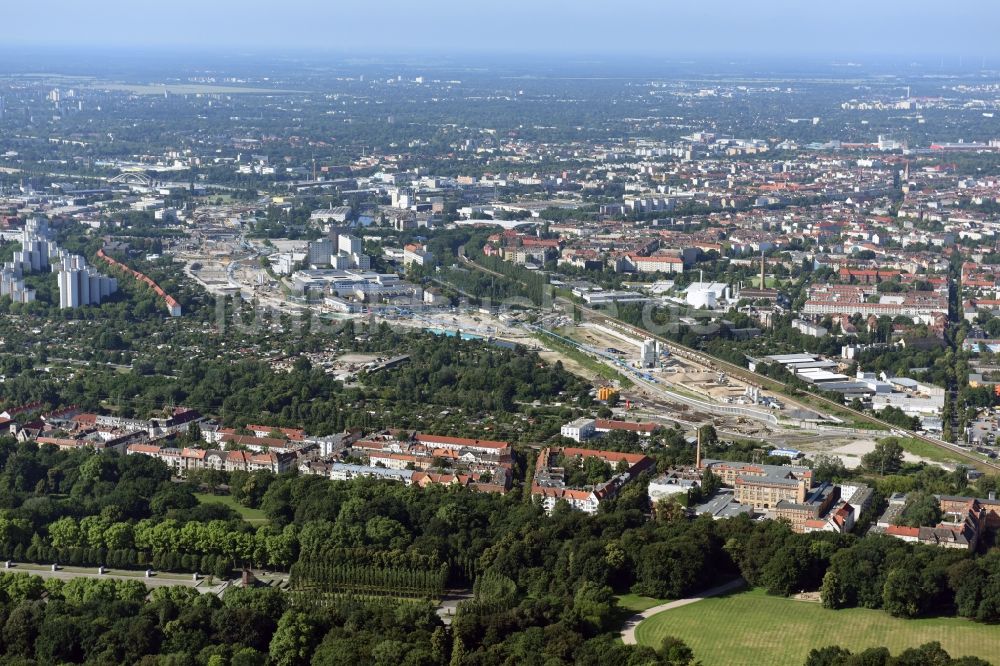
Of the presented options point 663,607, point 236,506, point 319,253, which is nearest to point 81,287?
point 319,253

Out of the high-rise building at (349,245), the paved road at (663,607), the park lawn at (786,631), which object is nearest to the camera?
the park lawn at (786,631)

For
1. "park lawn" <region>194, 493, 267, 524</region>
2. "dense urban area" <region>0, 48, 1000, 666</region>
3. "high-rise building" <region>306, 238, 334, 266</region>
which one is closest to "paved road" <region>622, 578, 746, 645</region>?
"dense urban area" <region>0, 48, 1000, 666</region>

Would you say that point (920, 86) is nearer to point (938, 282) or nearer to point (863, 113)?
point (863, 113)

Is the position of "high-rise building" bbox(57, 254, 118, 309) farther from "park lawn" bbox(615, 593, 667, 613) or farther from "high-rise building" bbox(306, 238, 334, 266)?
"park lawn" bbox(615, 593, 667, 613)

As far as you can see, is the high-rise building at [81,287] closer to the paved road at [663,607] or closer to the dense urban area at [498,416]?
the dense urban area at [498,416]

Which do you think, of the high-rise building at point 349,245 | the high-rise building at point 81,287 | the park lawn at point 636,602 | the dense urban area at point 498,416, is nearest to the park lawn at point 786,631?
the dense urban area at point 498,416

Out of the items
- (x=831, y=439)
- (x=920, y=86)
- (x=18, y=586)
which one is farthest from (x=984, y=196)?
(x=920, y=86)

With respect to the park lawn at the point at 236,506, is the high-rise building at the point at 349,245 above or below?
above
